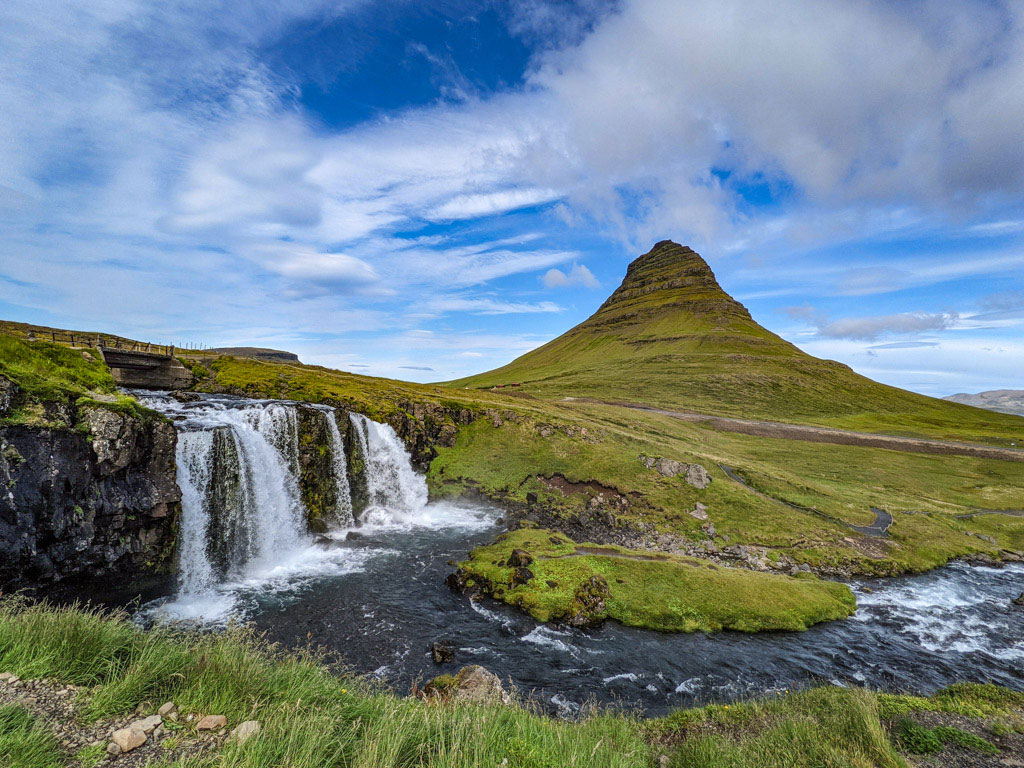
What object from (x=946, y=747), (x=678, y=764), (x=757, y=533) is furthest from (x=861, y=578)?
(x=678, y=764)

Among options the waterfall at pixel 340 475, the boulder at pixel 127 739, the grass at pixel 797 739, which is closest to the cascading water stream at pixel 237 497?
the waterfall at pixel 340 475

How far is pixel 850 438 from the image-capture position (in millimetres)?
91188

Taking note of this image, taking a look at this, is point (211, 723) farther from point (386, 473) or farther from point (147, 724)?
point (386, 473)

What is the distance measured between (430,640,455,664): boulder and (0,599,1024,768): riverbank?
10752 mm

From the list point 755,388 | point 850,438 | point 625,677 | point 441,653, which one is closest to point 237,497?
point 441,653

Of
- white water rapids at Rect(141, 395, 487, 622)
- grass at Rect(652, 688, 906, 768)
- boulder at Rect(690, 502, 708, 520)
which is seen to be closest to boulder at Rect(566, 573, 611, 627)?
grass at Rect(652, 688, 906, 768)

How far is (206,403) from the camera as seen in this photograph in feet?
126

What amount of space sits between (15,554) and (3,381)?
8657 millimetres

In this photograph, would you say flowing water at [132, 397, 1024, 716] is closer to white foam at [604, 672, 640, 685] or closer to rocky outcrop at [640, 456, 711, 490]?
white foam at [604, 672, 640, 685]

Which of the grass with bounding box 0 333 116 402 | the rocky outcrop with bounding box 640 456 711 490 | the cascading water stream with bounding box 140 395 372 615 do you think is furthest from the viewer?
the rocky outcrop with bounding box 640 456 711 490

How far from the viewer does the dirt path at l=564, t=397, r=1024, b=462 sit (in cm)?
8175

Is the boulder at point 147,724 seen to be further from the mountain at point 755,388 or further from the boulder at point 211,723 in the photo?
the mountain at point 755,388

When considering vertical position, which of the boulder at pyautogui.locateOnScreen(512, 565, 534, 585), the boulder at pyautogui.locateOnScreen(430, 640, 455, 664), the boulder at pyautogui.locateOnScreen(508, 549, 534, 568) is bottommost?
the boulder at pyautogui.locateOnScreen(430, 640, 455, 664)

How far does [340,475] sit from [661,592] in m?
29.4
